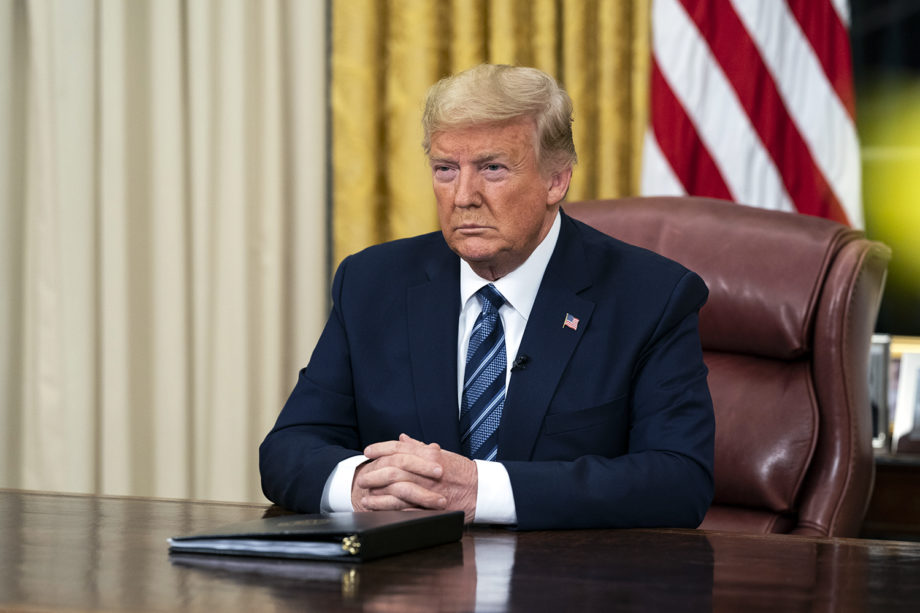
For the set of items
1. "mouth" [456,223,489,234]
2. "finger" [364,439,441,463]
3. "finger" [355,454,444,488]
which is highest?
"mouth" [456,223,489,234]

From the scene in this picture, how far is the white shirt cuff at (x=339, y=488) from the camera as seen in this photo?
175 centimetres

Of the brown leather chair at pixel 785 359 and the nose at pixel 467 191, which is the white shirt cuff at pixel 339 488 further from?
the brown leather chair at pixel 785 359

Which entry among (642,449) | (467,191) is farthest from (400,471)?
(467,191)

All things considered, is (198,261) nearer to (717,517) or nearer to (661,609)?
(717,517)

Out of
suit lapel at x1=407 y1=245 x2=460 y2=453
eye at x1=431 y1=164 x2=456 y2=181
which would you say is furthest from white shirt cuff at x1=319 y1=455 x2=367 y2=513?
eye at x1=431 y1=164 x2=456 y2=181

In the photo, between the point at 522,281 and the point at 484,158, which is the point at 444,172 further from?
the point at 522,281

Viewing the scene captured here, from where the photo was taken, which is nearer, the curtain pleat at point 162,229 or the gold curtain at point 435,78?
the gold curtain at point 435,78

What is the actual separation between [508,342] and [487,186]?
11.8 inches

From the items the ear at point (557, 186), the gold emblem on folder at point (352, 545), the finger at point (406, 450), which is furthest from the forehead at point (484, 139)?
the gold emblem on folder at point (352, 545)

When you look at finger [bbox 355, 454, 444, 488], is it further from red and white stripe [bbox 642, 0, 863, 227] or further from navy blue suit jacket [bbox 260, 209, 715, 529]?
red and white stripe [bbox 642, 0, 863, 227]

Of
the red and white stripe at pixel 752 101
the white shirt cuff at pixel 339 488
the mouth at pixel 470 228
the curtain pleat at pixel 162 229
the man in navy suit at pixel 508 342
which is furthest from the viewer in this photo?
the curtain pleat at pixel 162 229

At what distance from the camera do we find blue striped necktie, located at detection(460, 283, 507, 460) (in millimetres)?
1974

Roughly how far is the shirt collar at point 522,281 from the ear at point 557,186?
0.22 ft

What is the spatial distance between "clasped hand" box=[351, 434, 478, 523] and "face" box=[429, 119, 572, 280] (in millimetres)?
479
